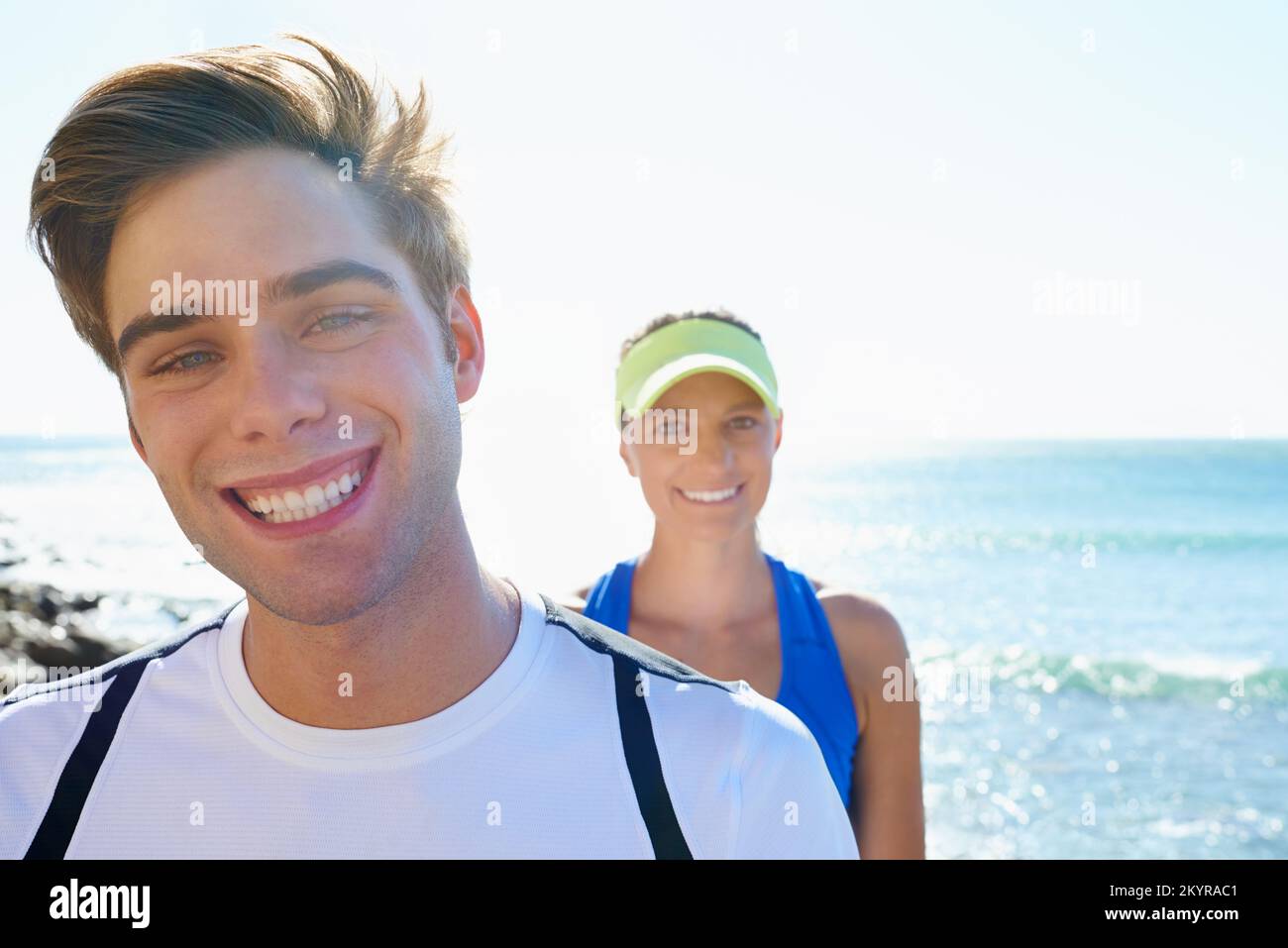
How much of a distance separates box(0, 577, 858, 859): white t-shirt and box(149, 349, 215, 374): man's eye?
621 mm

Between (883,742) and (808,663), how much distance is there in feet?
1.20

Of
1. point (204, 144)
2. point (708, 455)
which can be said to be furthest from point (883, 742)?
point (204, 144)

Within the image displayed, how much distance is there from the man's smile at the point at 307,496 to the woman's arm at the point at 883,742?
206 centimetres

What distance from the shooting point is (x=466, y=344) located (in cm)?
227

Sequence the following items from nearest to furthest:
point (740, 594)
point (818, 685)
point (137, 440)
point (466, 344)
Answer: point (137, 440)
point (466, 344)
point (818, 685)
point (740, 594)

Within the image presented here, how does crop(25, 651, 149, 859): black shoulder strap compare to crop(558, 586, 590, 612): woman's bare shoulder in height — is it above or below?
below

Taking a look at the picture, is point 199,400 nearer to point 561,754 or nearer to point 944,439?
point 561,754

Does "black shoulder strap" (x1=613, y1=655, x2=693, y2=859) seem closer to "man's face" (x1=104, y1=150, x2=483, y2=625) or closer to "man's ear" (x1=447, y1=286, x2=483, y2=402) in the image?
"man's face" (x1=104, y1=150, x2=483, y2=625)

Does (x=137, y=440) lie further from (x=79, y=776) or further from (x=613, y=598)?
(x=613, y=598)

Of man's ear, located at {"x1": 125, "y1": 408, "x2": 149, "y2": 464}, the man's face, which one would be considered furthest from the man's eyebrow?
man's ear, located at {"x1": 125, "y1": 408, "x2": 149, "y2": 464}

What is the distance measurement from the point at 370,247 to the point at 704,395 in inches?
67.8

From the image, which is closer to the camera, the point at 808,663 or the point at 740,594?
the point at 808,663

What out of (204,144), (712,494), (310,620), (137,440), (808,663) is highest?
(204,144)

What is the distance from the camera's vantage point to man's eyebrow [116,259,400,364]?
1.82 m
